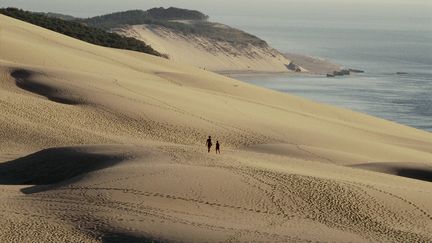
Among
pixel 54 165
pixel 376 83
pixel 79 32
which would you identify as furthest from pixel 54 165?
pixel 376 83

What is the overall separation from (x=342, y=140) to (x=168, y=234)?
13.4 meters

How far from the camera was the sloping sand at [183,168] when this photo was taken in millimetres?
12930

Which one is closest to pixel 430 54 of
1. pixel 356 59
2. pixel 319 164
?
pixel 356 59

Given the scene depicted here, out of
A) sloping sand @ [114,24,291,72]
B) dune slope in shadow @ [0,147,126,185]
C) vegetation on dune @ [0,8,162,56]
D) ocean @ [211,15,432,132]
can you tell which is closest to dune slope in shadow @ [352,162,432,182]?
dune slope in shadow @ [0,147,126,185]

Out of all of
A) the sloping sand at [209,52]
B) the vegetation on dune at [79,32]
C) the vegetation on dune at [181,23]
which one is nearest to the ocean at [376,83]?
the sloping sand at [209,52]

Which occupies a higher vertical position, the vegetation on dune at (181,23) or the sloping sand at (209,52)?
the vegetation on dune at (181,23)

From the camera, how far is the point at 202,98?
92.7ft

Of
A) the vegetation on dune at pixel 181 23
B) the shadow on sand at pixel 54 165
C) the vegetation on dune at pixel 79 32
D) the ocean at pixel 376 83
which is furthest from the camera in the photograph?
the vegetation on dune at pixel 181 23

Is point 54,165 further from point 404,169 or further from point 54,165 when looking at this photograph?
point 404,169

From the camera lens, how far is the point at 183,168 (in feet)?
51.6

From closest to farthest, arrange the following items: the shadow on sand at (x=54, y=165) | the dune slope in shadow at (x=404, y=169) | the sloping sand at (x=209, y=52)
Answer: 1. the shadow on sand at (x=54, y=165)
2. the dune slope in shadow at (x=404, y=169)
3. the sloping sand at (x=209, y=52)

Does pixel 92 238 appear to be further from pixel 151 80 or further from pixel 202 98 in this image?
pixel 151 80

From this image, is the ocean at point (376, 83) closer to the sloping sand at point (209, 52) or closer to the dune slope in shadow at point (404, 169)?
the sloping sand at point (209, 52)

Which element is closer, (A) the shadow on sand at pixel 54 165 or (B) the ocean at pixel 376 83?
(A) the shadow on sand at pixel 54 165
